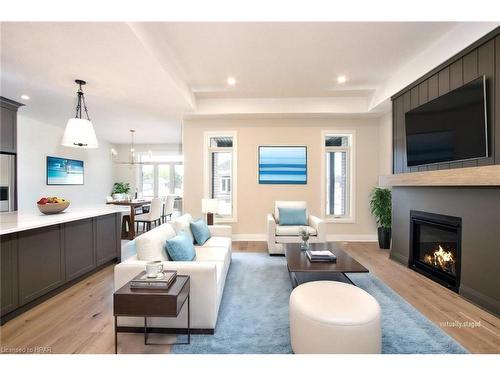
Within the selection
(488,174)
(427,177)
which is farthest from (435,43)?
(488,174)

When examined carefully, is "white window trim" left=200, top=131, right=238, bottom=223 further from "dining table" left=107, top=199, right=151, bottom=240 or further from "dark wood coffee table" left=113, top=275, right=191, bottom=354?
"dark wood coffee table" left=113, top=275, right=191, bottom=354

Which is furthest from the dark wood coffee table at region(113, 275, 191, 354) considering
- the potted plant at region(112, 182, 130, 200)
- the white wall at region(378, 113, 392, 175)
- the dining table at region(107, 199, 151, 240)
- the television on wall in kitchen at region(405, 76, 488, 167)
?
the potted plant at region(112, 182, 130, 200)

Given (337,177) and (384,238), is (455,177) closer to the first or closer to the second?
(384,238)

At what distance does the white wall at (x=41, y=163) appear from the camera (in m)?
5.27

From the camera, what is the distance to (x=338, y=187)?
5402 millimetres

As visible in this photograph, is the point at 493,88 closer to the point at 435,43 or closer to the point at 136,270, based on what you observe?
the point at 435,43

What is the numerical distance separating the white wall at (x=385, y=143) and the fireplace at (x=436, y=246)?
5.19 feet

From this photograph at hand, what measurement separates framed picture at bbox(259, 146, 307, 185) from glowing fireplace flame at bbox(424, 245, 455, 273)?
2549 mm

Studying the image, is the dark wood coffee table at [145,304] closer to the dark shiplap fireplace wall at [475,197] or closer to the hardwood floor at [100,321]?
the hardwood floor at [100,321]

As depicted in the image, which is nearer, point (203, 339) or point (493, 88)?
point (203, 339)

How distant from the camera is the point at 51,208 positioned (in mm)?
2799
